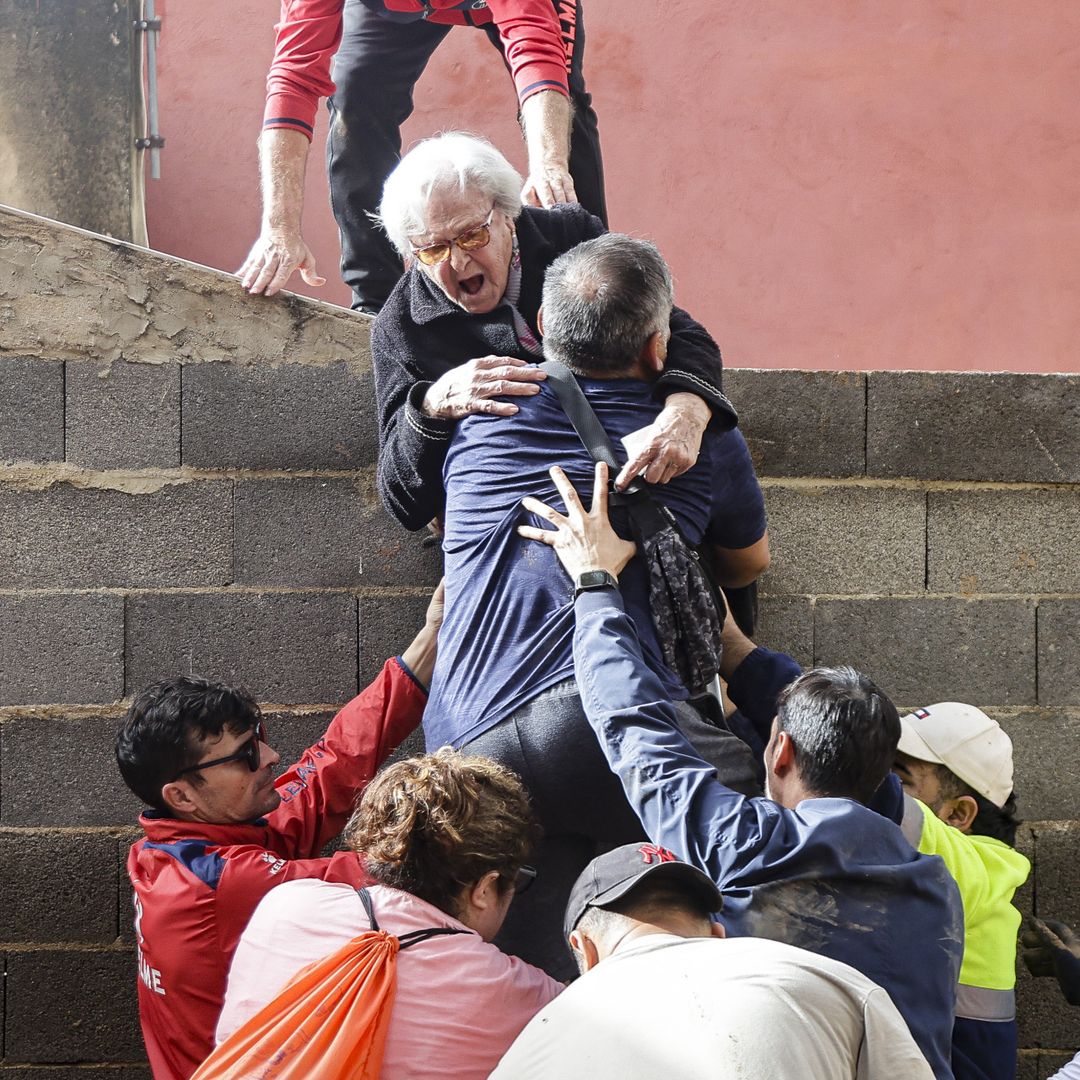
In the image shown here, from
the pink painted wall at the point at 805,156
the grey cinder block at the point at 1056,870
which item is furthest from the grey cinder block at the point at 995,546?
the pink painted wall at the point at 805,156

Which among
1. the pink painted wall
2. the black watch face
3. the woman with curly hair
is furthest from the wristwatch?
the pink painted wall

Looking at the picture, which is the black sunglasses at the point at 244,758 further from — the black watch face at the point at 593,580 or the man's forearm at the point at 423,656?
the black watch face at the point at 593,580

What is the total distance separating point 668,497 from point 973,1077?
1.17 metres

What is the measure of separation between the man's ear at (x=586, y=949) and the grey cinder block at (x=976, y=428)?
207cm

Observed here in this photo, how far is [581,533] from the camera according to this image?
7.97ft

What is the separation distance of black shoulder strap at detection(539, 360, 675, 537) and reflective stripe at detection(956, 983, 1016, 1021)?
1005 millimetres

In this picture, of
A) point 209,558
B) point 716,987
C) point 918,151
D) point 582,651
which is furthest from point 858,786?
point 918,151

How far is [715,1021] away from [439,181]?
184 cm

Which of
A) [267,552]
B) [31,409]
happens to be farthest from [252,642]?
[31,409]

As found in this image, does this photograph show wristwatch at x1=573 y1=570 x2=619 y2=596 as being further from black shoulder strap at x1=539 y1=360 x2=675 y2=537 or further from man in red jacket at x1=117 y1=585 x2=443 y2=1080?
man in red jacket at x1=117 y1=585 x2=443 y2=1080

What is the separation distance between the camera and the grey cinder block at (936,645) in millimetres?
3695

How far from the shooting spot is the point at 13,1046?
137 inches

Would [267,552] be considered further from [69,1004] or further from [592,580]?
[592,580]

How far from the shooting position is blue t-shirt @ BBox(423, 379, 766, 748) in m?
2.42
